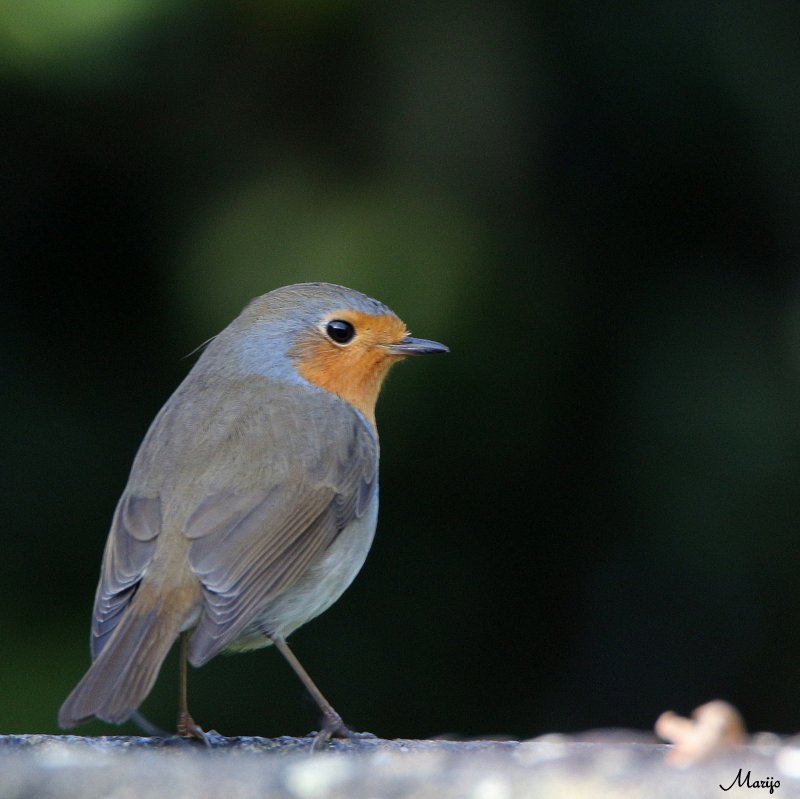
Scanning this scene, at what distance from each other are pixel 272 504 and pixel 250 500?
0.19 feet

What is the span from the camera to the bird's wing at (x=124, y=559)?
9.40 feet

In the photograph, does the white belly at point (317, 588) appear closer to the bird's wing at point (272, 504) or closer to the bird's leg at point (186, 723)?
the bird's wing at point (272, 504)

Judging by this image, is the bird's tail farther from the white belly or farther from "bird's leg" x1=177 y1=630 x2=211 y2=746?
the white belly

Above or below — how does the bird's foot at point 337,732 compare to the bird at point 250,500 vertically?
below

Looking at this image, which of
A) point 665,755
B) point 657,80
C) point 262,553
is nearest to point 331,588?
point 262,553

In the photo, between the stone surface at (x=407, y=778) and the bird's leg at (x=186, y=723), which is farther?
the bird's leg at (x=186, y=723)

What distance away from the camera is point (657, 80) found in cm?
458

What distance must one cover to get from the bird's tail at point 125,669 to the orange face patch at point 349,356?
1.05m

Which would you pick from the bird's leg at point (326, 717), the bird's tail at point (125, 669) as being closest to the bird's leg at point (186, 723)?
the bird's tail at point (125, 669)

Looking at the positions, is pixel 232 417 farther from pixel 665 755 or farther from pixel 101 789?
pixel 101 789

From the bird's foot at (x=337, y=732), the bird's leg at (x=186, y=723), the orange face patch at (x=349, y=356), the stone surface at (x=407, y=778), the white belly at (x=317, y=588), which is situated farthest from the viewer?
the orange face patch at (x=349, y=356)

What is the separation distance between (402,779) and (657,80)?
3.29 metres

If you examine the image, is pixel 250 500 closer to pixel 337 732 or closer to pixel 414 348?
pixel 337 732

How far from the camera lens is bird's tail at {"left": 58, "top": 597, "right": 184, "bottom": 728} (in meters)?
2.54
